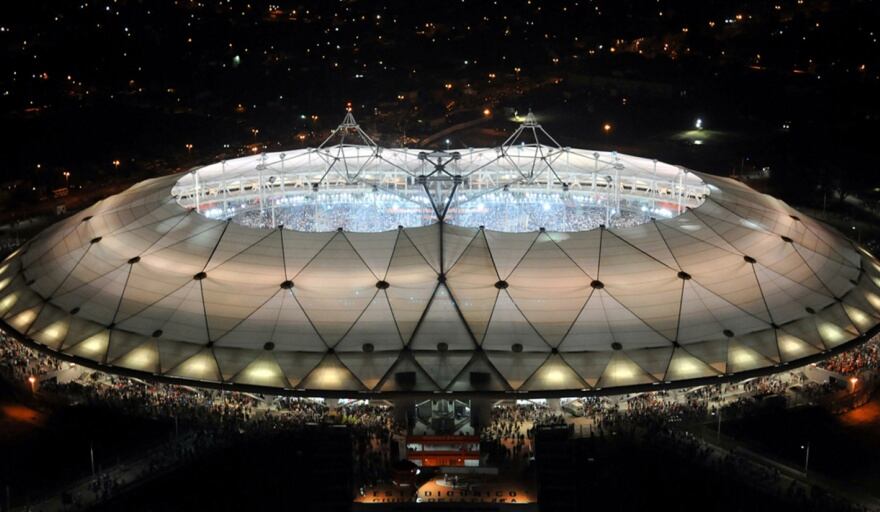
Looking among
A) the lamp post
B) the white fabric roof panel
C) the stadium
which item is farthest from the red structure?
the lamp post

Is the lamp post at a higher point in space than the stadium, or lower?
lower

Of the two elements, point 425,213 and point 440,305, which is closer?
point 440,305

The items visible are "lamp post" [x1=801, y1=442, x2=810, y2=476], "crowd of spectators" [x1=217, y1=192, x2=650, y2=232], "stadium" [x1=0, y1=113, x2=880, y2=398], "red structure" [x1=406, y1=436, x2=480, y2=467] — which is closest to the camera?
"red structure" [x1=406, y1=436, x2=480, y2=467]

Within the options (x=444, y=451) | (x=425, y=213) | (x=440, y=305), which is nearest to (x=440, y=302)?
(x=440, y=305)

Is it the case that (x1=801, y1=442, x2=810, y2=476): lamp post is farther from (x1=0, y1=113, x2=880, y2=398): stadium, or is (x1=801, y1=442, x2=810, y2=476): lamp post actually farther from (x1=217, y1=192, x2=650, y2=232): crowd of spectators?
(x1=217, y1=192, x2=650, y2=232): crowd of spectators

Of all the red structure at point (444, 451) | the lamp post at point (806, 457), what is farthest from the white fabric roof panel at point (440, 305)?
the lamp post at point (806, 457)

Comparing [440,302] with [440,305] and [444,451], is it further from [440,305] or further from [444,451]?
[444,451]
